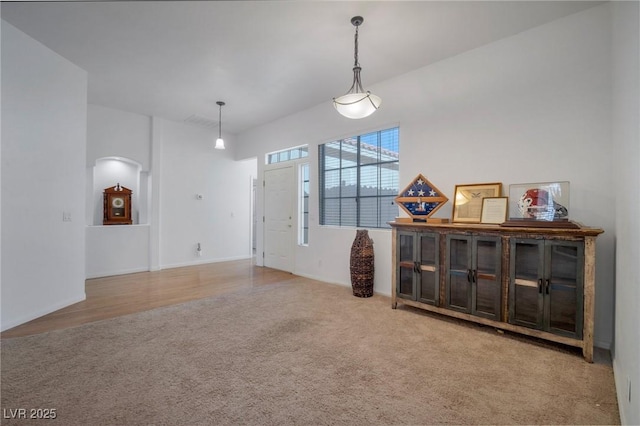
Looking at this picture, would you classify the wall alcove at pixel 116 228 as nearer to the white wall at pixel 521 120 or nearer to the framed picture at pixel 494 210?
the white wall at pixel 521 120

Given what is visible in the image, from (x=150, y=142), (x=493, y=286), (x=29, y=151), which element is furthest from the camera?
(x=150, y=142)

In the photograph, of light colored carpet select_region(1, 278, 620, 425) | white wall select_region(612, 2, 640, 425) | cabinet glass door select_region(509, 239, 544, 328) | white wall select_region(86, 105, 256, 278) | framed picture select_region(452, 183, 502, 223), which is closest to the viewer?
white wall select_region(612, 2, 640, 425)

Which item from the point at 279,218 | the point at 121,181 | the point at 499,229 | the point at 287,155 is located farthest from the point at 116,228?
the point at 499,229

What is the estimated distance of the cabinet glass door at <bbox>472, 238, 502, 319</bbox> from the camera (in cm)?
277

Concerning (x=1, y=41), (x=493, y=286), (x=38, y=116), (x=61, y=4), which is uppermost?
(x=61, y=4)

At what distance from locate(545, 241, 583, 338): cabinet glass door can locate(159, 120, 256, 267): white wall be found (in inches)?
244

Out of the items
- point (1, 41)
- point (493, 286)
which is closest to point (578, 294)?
point (493, 286)

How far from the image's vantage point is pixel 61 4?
2.61 meters

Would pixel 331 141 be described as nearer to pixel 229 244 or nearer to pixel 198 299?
pixel 198 299

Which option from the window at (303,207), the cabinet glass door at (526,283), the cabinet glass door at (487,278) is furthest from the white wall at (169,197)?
the cabinet glass door at (526,283)

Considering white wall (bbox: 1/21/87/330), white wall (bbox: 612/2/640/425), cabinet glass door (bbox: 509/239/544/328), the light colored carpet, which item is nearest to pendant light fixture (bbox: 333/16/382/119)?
white wall (bbox: 612/2/640/425)

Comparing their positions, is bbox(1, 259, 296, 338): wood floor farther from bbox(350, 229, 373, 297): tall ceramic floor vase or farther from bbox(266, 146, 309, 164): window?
bbox(266, 146, 309, 164): window

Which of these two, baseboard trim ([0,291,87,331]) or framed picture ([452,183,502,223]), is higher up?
framed picture ([452,183,502,223])

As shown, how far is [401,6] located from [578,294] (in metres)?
2.92
